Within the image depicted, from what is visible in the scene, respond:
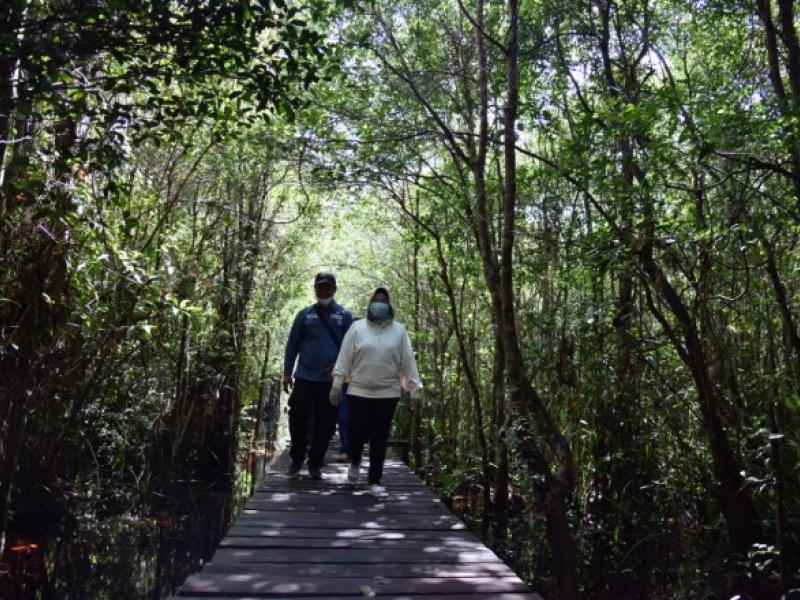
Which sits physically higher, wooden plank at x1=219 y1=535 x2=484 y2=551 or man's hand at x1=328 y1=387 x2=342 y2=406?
man's hand at x1=328 y1=387 x2=342 y2=406

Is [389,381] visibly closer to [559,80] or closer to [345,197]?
[559,80]

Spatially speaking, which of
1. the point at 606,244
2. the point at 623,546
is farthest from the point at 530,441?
the point at 623,546

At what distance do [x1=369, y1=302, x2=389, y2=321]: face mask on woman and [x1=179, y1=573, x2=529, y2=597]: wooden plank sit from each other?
2.09 metres

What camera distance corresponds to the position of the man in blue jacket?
555cm

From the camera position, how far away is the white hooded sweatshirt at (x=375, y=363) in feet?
16.9

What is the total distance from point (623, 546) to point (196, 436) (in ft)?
17.6

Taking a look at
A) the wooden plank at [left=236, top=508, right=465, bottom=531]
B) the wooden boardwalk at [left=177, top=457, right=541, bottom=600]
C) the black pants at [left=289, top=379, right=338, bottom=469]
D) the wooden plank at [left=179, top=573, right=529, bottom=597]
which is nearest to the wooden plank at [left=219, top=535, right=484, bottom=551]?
the wooden boardwalk at [left=177, top=457, right=541, bottom=600]

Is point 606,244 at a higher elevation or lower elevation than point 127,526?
higher

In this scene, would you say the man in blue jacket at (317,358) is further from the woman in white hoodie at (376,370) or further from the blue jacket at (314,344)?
the woman in white hoodie at (376,370)

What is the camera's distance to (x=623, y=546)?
266 inches

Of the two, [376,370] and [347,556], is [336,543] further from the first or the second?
[376,370]

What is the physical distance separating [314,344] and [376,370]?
0.68 metres

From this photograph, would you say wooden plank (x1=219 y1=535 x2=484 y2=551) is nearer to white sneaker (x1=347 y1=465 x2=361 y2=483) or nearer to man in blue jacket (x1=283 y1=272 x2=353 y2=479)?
man in blue jacket (x1=283 y1=272 x2=353 y2=479)

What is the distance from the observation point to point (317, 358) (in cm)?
556
